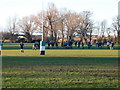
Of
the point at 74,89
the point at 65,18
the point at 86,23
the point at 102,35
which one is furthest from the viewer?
the point at 102,35

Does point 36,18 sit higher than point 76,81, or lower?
higher

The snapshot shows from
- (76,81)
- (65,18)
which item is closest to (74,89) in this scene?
(76,81)

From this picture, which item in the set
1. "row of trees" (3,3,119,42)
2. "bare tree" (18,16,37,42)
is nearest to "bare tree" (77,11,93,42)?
"row of trees" (3,3,119,42)

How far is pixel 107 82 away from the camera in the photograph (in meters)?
8.39

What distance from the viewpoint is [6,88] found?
24.3 ft

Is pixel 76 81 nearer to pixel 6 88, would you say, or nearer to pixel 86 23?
pixel 6 88

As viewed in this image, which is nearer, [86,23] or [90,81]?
[90,81]

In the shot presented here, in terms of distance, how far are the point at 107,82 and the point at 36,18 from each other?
60990 millimetres

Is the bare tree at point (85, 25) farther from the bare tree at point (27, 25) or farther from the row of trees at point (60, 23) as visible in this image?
the bare tree at point (27, 25)

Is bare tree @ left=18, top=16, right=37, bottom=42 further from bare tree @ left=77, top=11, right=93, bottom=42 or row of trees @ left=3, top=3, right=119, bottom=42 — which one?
bare tree @ left=77, top=11, right=93, bottom=42

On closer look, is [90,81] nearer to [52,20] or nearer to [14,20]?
[52,20]

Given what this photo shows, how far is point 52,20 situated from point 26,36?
23996 mm

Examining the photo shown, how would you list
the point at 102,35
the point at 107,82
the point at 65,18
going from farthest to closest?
1. the point at 102,35
2. the point at 65,18
3. the point at 107,82

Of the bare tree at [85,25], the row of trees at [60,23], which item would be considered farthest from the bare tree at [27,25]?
the bare tree at [85,25]
